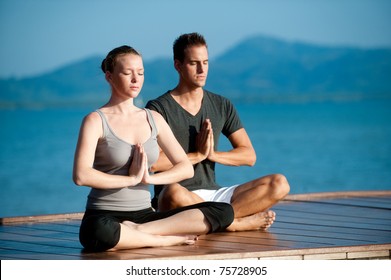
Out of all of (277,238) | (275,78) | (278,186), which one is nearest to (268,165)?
(278,186)

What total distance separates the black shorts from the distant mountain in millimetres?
82105

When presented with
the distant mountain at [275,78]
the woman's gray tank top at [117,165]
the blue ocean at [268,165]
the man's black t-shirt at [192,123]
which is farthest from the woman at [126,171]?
the distant mountain at [275,78]

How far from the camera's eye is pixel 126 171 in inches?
200

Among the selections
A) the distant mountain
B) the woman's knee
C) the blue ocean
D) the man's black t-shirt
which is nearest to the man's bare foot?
the man's black t-shirt

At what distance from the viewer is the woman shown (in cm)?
496

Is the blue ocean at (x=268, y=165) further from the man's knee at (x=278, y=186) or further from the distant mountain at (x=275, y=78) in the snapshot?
the distant mountain at (x=275, y=78)

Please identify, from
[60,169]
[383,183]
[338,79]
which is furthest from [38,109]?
[383,183]

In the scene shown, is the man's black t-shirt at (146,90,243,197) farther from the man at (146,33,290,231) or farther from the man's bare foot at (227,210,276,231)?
the man's bare foot at (227,210,276,231)

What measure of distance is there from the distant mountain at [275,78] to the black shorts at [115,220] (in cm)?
8211

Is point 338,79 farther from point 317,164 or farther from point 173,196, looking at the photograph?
point 173,196

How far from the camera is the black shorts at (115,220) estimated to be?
495 cm
